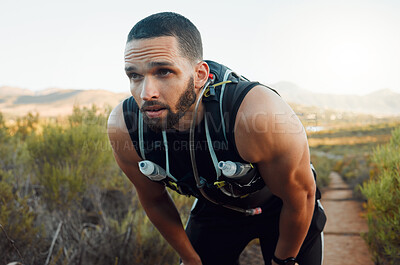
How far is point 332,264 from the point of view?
163 inches

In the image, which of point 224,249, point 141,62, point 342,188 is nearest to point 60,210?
point 224,249

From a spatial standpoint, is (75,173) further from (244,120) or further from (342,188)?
(342,188)

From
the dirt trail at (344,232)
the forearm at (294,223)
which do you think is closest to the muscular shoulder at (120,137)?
the forearm at (294,223)

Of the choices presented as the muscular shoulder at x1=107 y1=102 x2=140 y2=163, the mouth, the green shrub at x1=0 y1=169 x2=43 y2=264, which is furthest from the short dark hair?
the green shrub at x1=0 y1=169 x2=43 y2=264

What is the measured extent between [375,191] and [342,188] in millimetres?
6290

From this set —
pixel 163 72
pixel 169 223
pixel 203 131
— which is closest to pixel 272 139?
pixel 203 131

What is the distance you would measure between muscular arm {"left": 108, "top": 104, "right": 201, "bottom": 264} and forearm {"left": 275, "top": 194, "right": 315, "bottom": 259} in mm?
522

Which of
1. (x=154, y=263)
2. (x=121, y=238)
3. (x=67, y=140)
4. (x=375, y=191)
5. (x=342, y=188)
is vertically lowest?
(x=342, y=188)

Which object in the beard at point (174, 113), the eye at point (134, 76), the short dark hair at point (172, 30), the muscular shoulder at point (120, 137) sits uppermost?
the short dark hair at point (172, 30)

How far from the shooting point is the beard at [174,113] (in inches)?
55.3

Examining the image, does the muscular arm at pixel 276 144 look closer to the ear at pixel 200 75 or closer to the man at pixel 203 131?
the man at pixel 203 131

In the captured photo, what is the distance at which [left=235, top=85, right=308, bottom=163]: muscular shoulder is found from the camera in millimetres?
1308

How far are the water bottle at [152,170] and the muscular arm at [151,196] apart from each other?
17cm

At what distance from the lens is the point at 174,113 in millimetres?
1408
